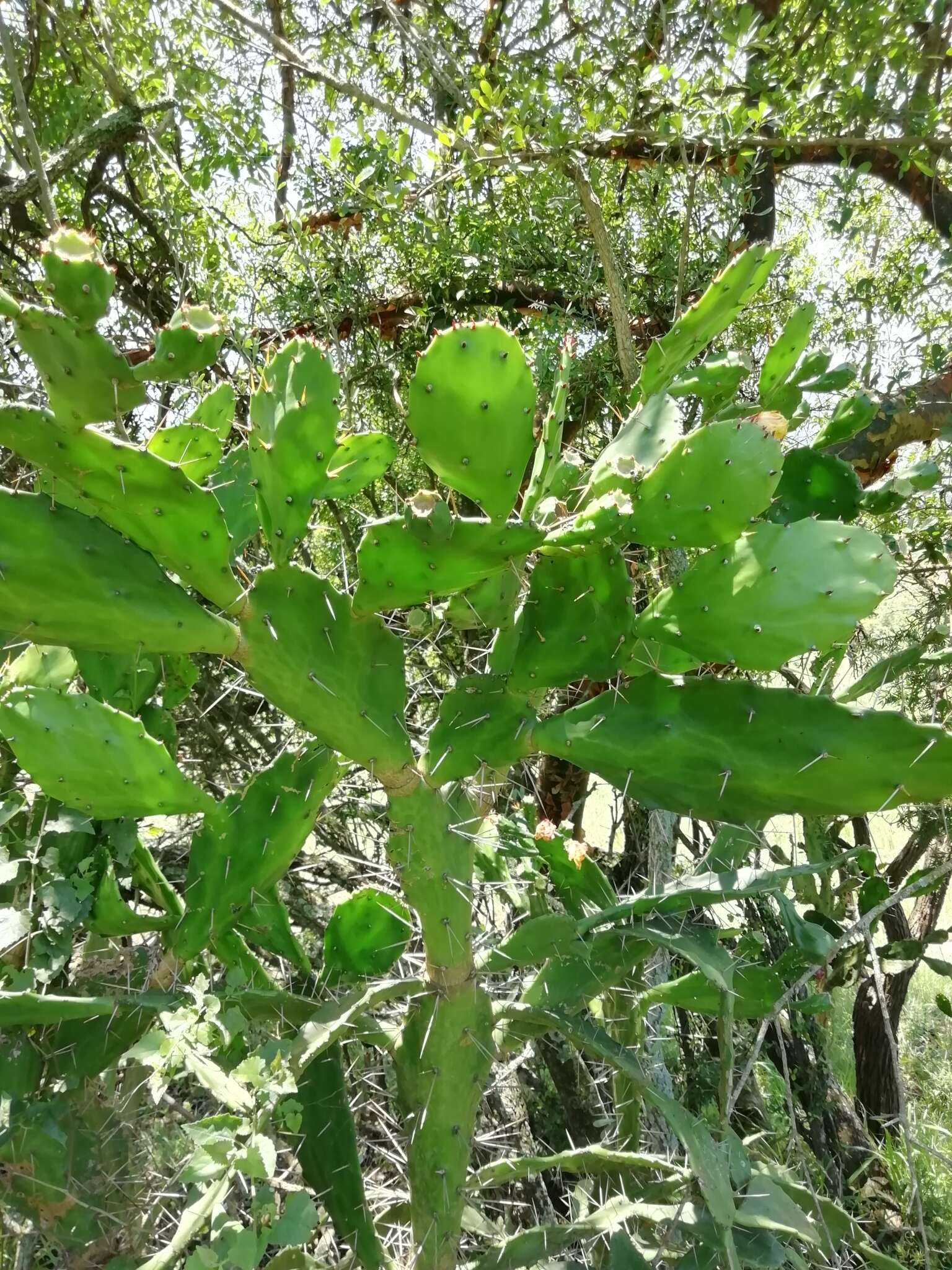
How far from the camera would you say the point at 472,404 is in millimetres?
752

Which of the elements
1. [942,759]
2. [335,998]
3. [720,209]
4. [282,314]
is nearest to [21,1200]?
[335,998]

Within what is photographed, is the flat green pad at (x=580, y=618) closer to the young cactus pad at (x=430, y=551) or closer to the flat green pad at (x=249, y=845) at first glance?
the young cactus pad at (x=430, y=551)

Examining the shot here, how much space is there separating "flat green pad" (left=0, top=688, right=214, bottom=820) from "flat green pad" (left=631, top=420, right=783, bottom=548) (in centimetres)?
56

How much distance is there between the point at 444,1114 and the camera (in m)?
0.97

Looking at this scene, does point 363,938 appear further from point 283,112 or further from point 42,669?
point 283,112

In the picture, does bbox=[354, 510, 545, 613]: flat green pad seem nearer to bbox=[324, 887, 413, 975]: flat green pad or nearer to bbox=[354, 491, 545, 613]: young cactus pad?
bbox=[354, 491, 545, 613]: young cactus pad

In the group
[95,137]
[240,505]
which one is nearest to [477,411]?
[240,505]

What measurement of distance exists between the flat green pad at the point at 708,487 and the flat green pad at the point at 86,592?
433mm

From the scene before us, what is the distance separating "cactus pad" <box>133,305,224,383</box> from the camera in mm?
738

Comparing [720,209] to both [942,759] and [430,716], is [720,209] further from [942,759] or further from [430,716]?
[942,759]

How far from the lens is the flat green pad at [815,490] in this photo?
42.2 inches

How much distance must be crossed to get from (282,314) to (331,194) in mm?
302

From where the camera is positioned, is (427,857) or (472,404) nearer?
(472,404)

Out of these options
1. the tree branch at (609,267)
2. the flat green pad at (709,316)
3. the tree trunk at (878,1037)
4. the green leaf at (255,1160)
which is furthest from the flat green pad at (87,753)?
the tree trunk at (878,1037)
